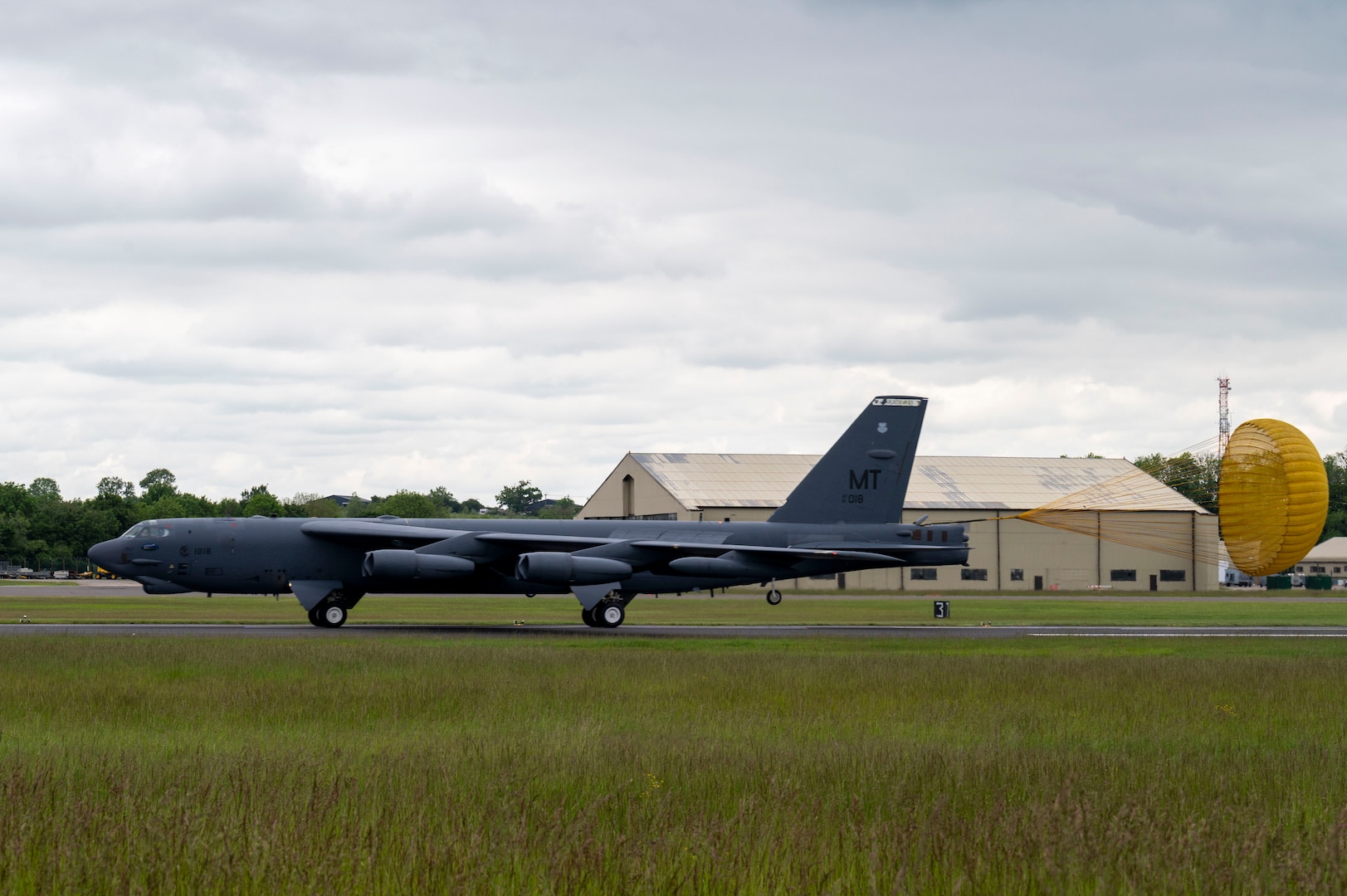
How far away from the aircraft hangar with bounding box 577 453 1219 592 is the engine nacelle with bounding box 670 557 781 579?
40690 mm

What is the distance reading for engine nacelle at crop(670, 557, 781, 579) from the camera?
1361 inches

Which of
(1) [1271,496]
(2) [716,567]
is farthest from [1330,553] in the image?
(2) [716,567]

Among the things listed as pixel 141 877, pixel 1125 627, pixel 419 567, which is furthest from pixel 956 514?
pixel 141 877

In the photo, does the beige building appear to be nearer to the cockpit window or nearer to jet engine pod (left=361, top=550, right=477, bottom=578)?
jet engine pod (left=361, top=550, right=477, bottom=578)

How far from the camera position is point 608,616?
117 feet

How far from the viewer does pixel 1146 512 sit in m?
82.5

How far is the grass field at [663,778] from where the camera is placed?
251 inches

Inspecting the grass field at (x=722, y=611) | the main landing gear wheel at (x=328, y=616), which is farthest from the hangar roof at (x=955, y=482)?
the main landing gear wheel at (x=328, y=616)

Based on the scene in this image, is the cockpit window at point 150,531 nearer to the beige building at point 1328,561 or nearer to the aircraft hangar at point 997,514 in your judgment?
the aircraft hangar at point 997,514

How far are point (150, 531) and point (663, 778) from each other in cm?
2791

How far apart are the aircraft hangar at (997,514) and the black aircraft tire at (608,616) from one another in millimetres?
40362

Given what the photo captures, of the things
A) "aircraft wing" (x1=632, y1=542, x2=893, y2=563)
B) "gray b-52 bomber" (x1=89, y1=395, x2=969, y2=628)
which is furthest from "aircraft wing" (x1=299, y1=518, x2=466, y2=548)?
"aircraft wing" (x1=632, y1=542, x2=893, y2=563)

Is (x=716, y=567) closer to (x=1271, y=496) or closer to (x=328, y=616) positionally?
(x=328, y=616)

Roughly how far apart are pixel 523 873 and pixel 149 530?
30.7m
